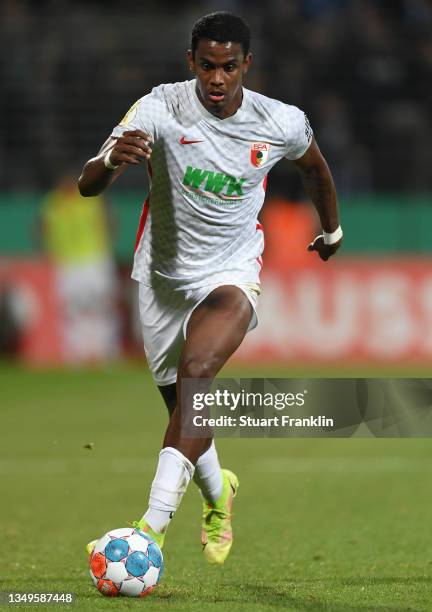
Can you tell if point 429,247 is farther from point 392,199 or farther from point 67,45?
point 67,45

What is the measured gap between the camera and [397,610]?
15.5 feet

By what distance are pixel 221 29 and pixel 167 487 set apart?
1858mm

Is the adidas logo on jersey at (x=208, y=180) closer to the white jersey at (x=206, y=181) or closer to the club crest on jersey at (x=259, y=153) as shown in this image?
the white jersey at (x=206, y=181)

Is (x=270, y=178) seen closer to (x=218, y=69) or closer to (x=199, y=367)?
(x=218, y=69)

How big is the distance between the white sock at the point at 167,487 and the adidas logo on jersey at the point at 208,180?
1.17 m

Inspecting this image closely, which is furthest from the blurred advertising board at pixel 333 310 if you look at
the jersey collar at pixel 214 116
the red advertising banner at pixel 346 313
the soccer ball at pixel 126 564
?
the soccer ball at pixel 126 564

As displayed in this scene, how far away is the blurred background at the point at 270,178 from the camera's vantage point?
642 inches

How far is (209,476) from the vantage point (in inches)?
243

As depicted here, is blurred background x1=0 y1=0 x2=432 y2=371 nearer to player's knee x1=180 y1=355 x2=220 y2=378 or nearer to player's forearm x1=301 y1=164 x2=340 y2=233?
player's forearm x1=301 y1=164 x2=340 y2=233

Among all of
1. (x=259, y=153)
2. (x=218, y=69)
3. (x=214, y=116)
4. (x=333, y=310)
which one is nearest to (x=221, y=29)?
(x=218, y=69)

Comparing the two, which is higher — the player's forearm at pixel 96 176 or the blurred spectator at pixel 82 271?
the player's forearm at pixel 96 176

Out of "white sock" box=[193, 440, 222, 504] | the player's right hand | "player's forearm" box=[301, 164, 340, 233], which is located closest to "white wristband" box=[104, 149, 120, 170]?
the player's right hand

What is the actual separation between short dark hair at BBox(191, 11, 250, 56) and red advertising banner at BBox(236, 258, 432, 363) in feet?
35.3

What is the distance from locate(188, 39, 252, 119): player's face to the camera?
5.41 meters
